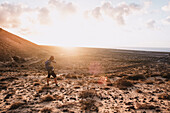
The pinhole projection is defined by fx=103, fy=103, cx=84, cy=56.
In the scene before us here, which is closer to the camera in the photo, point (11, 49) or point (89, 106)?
point (89, 106)

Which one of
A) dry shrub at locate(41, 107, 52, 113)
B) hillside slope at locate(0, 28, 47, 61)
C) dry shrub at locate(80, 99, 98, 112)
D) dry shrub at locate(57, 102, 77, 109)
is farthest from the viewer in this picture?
hillside slope at locate(0, 28, 47, 61)

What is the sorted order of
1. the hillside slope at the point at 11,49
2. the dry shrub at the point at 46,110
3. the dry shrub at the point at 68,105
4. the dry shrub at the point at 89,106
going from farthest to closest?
the hillside slope at the point at 11,49 → the dry shrub at the point at 68,105 → the dry shrub at the point at 89,106 → the dry shrub at the point at 46,110

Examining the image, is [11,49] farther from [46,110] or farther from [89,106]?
[89,106]

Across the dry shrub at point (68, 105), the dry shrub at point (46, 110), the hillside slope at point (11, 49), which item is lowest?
the dry shrub at point (68, 105)

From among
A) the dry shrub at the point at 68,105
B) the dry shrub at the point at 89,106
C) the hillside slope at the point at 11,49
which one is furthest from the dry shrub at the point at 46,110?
the hillside slope at the point at 11,49

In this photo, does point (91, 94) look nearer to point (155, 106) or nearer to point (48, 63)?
point (155, 106)

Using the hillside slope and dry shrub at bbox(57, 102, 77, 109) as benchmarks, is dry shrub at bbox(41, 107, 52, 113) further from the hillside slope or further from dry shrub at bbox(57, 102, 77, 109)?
the hillside slope

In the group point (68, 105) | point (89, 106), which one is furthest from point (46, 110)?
point (89, 106)

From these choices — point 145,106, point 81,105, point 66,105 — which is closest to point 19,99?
point 66,105

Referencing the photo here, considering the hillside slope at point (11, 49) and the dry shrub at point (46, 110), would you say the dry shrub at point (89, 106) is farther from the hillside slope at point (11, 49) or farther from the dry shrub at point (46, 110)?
the hillside slope at point (11, 49)

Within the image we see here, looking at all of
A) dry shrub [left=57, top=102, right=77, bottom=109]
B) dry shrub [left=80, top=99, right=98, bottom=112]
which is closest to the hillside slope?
dry shrub [left=57, top=102, right=77, bottom=109]

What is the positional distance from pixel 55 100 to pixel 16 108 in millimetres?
2378

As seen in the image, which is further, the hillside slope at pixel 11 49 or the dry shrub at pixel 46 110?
the hillside slope at pixel 11 49

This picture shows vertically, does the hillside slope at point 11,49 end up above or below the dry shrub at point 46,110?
above
